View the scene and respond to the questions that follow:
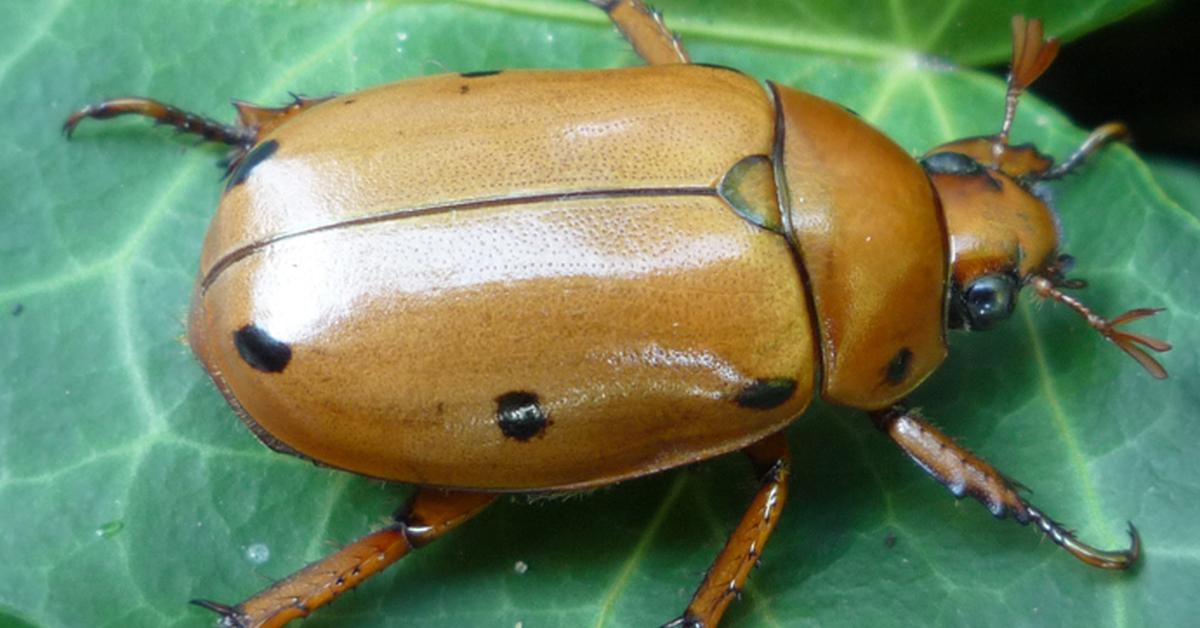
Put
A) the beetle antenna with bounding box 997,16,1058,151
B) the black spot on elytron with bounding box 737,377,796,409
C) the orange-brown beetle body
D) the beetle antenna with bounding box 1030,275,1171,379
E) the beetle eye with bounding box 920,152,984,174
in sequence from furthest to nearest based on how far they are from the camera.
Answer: the beetle eye with bounding box 920,152,984,174 < the beetle antenna with bounding box 997,16,1058,151 < the beetle antenna with bounding box 1030,275,1171,379 < the black spot on elytron with bounding box 737,377,796,409 < the orange-brown beetle body

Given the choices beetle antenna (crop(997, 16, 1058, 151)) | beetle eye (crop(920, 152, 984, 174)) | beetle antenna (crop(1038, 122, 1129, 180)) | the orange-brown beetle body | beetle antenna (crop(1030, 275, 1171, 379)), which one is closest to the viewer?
the orange-brown beetle body

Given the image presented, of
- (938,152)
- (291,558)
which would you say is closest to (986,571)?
(938,152)

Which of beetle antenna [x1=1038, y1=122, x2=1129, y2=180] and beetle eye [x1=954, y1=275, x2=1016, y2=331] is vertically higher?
beetle antenna [x1=1038, y1=122, x2=1129, y2=180]

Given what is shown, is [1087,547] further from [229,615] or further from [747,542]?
[229,615]

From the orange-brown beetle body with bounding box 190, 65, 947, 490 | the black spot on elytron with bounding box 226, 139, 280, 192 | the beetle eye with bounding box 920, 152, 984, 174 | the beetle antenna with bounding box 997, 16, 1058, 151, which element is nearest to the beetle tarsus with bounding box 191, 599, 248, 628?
the orange-brown beetle body with bounding box 190, 65, 947, 490

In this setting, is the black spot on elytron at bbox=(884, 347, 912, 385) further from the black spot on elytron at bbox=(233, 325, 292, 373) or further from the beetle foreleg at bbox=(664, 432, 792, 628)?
the black spot on elytron at bbox=(233, 325, 292, 373)

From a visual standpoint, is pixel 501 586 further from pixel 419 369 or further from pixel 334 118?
pixel 334 118

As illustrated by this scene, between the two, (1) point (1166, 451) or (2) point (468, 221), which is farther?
(1) point (1166, 451)
